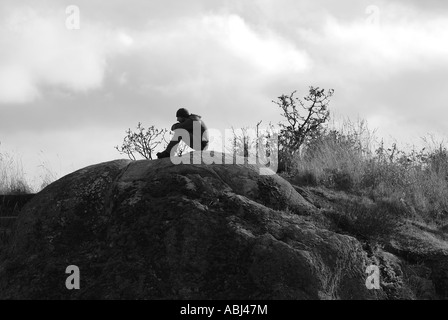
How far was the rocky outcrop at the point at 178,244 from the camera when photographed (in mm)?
5707

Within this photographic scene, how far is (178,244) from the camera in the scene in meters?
5.95

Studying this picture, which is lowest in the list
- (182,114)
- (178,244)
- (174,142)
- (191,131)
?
(178,244)

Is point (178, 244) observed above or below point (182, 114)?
below

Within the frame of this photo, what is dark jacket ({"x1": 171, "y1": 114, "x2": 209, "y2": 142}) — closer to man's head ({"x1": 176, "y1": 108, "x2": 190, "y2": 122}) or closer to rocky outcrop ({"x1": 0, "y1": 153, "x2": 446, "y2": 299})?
man's head ({"x1": 176, "y1": 108, "x2": 190, "y2": 122})

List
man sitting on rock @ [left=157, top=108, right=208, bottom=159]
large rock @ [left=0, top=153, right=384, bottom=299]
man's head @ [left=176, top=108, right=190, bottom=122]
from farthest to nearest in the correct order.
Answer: man's head @ [left=176, top=108, right=190, bottom=122]
man sitting on rock @ [left=157, top=108, right=208, bottom=159]
large rock @ [left=0, top=153, right=384, bottom=299]

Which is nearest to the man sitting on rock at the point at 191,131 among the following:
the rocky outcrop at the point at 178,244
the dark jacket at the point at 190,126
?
the dark jacket at the point at 190,126

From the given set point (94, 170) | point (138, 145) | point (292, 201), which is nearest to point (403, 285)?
point (292, 201)

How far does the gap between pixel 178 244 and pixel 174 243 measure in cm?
4

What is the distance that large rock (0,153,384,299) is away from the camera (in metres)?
5.70

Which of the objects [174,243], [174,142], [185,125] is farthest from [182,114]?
[174,243]

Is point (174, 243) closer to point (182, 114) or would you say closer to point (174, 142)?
point (174, 142)

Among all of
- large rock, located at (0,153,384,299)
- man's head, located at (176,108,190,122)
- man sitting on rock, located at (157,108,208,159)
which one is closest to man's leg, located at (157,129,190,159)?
man sitting on rock, located at (157,108,208,159)

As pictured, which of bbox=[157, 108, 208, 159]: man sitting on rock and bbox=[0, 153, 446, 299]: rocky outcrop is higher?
bbox=[157, 108, 208, 159]: man sitting on rock

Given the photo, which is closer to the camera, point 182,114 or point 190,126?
point 190,126
